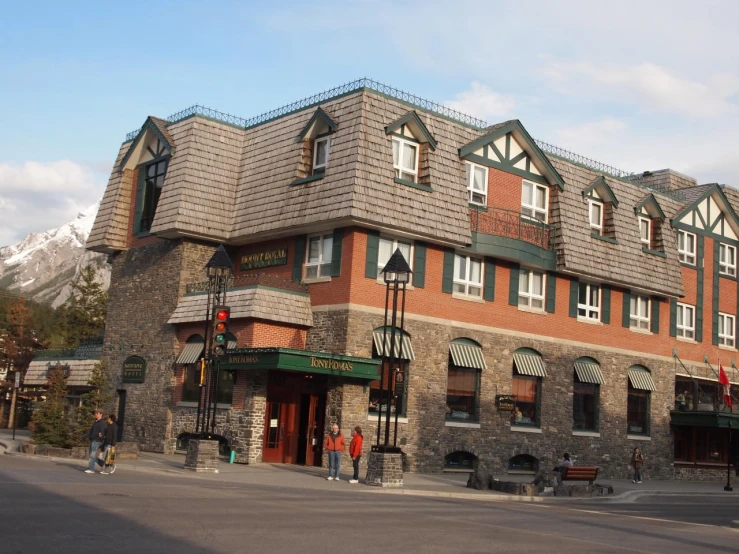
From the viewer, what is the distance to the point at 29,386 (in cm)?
4378

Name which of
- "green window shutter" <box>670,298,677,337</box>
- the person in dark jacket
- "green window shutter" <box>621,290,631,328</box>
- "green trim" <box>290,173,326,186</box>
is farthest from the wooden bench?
"green window shutter" <box>670,298,677,337</box>

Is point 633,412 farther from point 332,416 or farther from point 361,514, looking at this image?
point 361,514

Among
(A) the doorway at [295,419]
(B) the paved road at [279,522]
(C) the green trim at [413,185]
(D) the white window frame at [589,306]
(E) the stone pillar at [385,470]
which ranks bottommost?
(B) the paved road at [279,522]

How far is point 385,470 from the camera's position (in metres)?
25.5

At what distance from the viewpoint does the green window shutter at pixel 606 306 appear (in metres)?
39.1

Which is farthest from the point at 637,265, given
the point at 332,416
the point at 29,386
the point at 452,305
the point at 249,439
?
the point at 29,386

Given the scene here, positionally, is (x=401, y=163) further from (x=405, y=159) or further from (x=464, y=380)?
(x=464, y=380)

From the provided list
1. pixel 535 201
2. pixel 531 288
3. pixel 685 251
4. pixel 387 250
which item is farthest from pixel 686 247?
pixel 387 250

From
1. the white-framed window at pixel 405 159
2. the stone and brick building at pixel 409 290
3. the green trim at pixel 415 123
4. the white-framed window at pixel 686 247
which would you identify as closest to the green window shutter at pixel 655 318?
the stone and brick building at pixel 409 290

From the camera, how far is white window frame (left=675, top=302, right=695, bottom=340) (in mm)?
42969

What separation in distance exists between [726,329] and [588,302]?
1088 cm

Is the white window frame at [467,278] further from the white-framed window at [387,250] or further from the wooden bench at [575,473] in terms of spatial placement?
the wooden bench at [575,473]

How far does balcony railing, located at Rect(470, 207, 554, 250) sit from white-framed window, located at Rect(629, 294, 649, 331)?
6.52 meters

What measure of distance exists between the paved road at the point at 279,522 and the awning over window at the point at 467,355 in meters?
9.81
